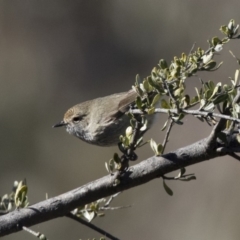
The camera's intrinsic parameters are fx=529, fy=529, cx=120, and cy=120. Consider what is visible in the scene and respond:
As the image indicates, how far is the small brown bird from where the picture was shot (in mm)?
3447

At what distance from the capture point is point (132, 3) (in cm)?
937

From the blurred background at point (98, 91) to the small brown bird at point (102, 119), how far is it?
2952mm

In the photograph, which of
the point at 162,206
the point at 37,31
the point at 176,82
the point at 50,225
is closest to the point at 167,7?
the point at 37,31

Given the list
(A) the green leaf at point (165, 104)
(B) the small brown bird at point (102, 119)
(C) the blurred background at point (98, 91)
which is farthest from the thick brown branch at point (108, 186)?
(C) the blurred background at point (98, 91)

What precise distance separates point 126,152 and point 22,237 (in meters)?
5.36

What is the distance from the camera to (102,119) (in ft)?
12.0

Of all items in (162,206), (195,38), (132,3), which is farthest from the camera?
(132,3)

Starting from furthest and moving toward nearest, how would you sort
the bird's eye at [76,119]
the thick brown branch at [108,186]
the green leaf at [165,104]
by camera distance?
the bird's eye at [76,119], the thick brown branch at [108,186], the green leaf at [165,104]

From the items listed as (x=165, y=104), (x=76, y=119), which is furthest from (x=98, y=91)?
(x=165, y=104)

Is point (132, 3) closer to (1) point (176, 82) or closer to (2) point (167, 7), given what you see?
(2) point (167, 7)

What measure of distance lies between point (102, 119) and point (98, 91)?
16.5 ft

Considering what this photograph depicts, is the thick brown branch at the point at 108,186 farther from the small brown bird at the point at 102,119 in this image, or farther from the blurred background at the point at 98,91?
the blurred background at the point at 98,91

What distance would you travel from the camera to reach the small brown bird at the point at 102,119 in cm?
345

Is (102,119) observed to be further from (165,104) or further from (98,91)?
(98,91)
